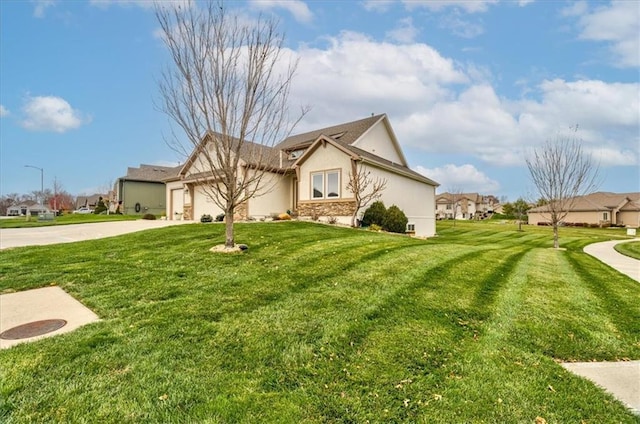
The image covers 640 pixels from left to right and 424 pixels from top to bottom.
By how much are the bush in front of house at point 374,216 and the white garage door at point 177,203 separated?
52.2ft

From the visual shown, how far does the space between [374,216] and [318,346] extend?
1393cm

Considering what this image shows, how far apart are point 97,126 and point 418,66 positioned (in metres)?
20.5

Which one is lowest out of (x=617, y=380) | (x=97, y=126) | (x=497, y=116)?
(x=617, y=380)

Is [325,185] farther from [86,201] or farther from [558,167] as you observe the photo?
[86,201]

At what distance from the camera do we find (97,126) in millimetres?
20734

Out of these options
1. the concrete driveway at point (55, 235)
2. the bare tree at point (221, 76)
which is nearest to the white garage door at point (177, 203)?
the concrete driveway at point (55, 235)

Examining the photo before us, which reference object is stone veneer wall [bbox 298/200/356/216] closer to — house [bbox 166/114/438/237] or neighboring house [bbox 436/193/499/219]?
house [bbox 166/114/438/237]

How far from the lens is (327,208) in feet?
59.3

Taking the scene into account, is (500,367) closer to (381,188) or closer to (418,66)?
(381,188)

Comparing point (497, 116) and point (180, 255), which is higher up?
point (497, 116)

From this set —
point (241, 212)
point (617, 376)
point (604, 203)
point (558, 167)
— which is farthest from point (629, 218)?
point (617, 376)

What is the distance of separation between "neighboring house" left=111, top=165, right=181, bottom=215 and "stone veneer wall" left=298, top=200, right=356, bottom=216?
23945 mm

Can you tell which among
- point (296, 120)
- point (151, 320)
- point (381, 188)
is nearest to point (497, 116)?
point (381, 188)

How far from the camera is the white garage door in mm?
25844
